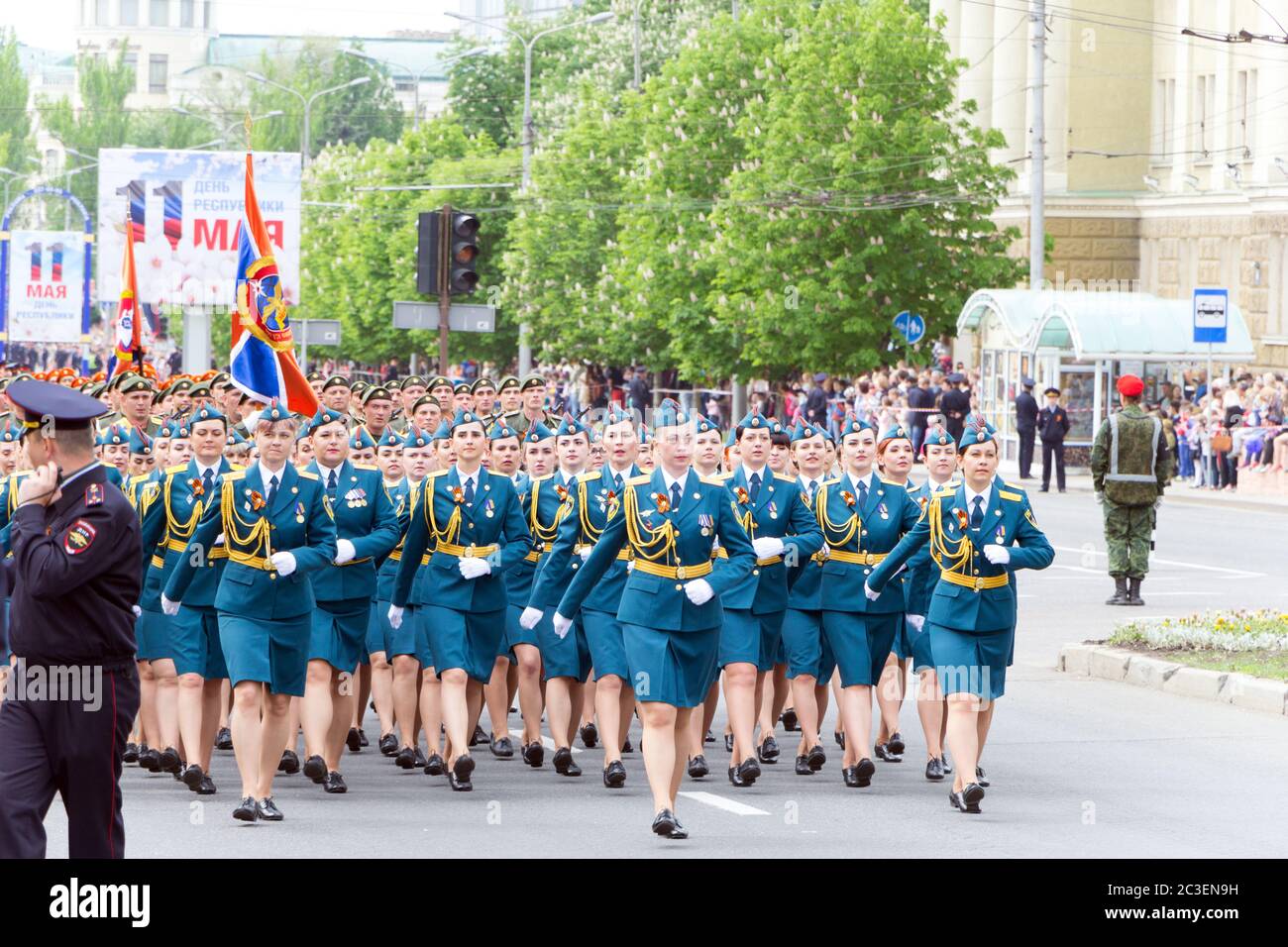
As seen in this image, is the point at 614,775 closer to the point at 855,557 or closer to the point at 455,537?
the point at 455,537

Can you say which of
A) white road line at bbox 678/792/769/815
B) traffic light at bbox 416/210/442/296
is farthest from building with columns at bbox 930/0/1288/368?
white road line at bbox 678/792/769/815

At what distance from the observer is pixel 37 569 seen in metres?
8.03

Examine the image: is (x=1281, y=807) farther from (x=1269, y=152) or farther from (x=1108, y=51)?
(x=1108, y=51)

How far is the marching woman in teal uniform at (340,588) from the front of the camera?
12.1 m

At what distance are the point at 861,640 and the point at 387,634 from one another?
2.56 metres

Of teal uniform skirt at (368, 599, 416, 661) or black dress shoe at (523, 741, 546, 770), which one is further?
teal uniform skirt at (368, 599, 416, 661)

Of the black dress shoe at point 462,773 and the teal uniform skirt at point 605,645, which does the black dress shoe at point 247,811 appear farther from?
the teal uniform skirt at point 605,645

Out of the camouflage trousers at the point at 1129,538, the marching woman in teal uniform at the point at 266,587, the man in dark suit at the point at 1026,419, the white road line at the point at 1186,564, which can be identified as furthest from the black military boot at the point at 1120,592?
the man in dark suit at the point at 1026,419

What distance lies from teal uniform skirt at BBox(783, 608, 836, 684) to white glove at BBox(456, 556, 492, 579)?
1642mm

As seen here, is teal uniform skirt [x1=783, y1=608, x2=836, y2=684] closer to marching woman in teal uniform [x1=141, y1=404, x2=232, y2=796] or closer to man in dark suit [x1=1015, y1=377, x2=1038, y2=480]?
marching woman in teal uniform [x1=141, y1=404, x2=232, y2=796]

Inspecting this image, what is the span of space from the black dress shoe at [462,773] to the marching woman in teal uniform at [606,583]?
67 cm

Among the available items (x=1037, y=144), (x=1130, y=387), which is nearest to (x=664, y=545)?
(x=1130, y=387)

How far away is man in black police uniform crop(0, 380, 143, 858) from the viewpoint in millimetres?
7996
